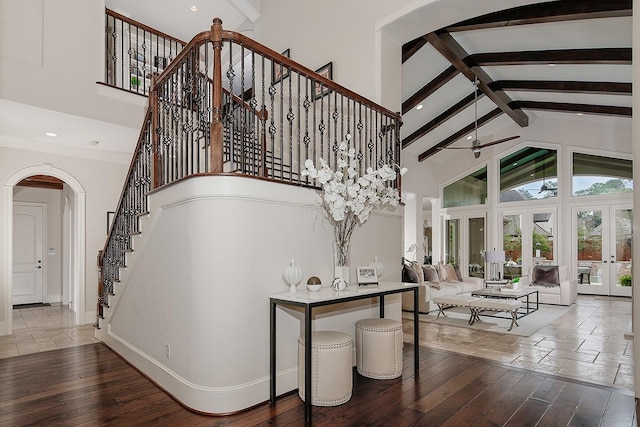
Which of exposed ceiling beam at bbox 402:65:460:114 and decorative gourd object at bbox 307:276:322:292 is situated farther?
exposed ceiling beam at bbox 402:65:460:114

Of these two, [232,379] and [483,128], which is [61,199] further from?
[483,128]

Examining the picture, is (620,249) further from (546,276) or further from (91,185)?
(91,185)

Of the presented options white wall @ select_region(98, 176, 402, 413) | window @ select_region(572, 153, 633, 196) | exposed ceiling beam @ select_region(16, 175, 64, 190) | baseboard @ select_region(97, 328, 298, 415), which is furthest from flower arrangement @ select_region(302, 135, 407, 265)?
window @ select_region(572, 153, 633, 196)

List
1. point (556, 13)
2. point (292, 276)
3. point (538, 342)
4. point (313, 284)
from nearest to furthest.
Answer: point (292, 276) → point (313, 284) → point (538, 342) → point (556, 13)

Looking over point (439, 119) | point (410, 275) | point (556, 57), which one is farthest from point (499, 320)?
point (439, 119)

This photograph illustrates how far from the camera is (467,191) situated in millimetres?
11969

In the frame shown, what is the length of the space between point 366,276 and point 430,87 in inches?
232

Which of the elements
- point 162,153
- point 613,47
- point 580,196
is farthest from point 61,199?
point 580,196

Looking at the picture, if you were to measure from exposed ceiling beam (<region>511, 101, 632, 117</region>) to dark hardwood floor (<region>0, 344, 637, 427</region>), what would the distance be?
7.54m

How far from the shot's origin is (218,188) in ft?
8.96

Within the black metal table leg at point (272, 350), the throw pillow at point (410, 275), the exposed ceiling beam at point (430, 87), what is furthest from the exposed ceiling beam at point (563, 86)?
the black metal table leg at point (272, 350)

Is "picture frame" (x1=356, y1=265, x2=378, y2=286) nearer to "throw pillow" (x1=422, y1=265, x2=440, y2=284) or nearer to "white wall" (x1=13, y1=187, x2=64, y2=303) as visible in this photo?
"throw pillow" (x1=422, y1=265, x2=440, y2=284)

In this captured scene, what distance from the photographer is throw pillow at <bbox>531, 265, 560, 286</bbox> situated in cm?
820

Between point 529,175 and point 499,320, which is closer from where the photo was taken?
point 499,320
